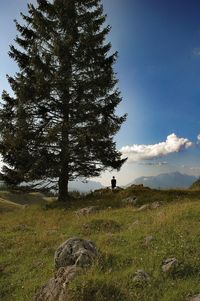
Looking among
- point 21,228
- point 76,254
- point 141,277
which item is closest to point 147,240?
point 76,254

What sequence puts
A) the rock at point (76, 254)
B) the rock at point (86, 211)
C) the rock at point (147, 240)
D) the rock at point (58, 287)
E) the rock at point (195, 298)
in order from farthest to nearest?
1. the rock at point (86, 211)
2. the rock at point (147, 240)
3. the rock at point (76, 254)
4. the rock at point (58, 287)
5. the rock at point (195, 298)

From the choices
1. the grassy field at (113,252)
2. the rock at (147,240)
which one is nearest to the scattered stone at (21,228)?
the grassy field at (113,252)

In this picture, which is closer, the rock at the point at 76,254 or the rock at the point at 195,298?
the rock at the point at 195,298

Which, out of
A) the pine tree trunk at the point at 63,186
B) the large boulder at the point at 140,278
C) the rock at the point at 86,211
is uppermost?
the pine tree trunk at the point at 63,186

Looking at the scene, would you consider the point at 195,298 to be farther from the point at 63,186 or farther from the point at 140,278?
the point at 63,186

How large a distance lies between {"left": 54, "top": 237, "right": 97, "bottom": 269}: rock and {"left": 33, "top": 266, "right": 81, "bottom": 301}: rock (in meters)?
0.66

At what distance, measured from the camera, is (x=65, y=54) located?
98.2 feet

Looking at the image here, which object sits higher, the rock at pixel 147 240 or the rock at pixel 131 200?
the rock at pixel 131 200

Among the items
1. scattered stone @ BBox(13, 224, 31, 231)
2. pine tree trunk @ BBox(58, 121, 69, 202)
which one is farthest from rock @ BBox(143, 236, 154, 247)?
pine tree trunk @ BBox(58, 121, 69, 202)

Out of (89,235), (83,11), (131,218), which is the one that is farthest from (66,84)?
(89,235)

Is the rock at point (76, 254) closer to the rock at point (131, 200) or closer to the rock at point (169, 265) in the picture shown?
the rock at point (169, 265)

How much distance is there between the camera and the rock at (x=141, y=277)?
1015 cm

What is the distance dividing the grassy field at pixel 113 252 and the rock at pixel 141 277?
0.37 ft

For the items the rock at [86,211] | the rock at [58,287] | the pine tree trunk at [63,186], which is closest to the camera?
the rock at [58,287]
